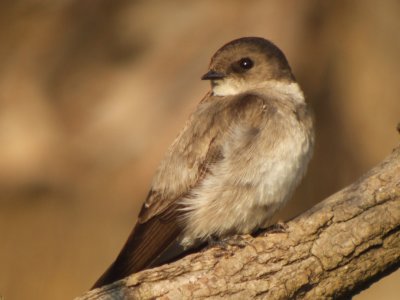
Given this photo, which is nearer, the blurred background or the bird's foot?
the bird's foot

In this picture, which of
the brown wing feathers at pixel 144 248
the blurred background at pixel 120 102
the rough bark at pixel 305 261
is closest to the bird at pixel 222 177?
the brown wing feathers at pixel 144 248

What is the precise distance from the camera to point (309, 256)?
4246mm

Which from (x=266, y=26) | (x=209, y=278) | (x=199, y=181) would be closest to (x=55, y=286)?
(x=266, y=26)

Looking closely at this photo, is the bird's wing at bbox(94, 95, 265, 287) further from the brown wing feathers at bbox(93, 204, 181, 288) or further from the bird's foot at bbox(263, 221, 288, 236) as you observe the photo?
the bird's foot at bbox(263, 221, 288, 236)

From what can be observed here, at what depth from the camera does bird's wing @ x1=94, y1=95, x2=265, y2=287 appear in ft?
15.4

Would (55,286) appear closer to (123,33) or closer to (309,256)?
(123,33)

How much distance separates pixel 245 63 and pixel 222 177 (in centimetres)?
83

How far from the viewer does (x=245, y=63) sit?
17.2 feet

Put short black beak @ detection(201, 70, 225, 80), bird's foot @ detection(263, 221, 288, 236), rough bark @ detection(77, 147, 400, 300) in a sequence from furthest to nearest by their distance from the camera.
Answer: short black beak @ detection(201, 70, 225, 80), bird's foot @ detection(263, 221, 288, 236), rough bark @ detection(77, 147, 400, 300)

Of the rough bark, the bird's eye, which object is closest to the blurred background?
the bird's eye

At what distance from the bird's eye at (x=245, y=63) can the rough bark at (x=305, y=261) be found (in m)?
1.14

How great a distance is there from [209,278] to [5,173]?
3919 millimetres

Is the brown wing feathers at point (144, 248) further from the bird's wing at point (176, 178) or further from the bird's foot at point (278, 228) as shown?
the bird's foot at point (278, 228)

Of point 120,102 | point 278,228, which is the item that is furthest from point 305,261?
point 120,102
